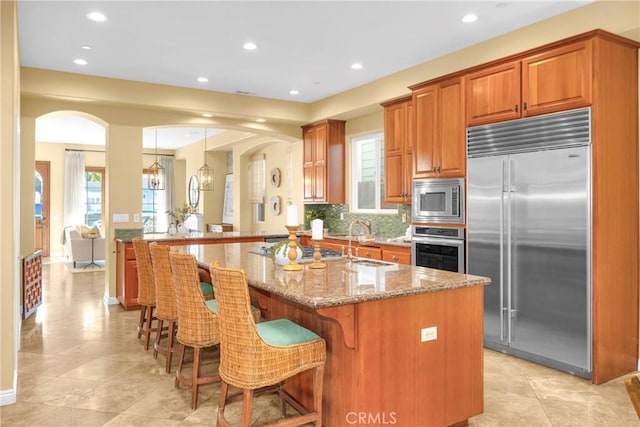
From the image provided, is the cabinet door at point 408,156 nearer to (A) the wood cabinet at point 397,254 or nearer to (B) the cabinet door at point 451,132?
(A) the wood cabinet at point 397,254

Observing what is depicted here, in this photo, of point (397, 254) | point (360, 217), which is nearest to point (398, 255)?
point (397, 254)

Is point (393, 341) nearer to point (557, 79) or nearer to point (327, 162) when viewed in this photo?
point (557, 79)

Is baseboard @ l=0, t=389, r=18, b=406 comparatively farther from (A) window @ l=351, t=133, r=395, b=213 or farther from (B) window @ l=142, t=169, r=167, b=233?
(B) window @ l=142, t=169, r=167, b=233

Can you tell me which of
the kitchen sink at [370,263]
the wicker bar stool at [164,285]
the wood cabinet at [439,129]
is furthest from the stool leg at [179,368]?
the wood cabinet at [439,129]

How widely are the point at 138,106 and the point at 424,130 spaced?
3697 millimetres

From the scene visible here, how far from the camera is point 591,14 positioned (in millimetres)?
3621

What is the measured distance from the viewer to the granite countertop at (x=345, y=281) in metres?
2.24

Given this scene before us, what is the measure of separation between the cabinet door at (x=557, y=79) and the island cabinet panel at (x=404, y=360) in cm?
180

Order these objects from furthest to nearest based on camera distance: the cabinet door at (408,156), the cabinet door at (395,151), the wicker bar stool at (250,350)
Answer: the cabinet door at (395,151) → the cabinet door at (408,156) → the wicker bar stool at (250,350)

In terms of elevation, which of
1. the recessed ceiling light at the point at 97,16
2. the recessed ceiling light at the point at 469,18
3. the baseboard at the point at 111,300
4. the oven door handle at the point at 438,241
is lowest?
the baseboard at the point at 111,300

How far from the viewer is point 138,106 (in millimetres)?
6023

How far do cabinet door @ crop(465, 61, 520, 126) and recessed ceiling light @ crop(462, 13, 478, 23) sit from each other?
45cm

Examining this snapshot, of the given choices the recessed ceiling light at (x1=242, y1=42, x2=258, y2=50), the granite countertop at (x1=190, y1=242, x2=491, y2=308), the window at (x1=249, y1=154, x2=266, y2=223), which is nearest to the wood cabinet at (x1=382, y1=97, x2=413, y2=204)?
the recessed ceiling light at (x1=242, y1=42, x2=258, y2=50)

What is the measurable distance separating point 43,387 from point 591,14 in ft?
16.4
